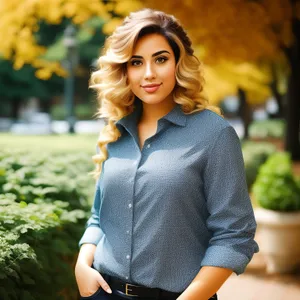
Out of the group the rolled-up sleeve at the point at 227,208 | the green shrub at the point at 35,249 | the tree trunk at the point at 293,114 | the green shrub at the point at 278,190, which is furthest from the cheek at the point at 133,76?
the tree trunk at the point at 293,114

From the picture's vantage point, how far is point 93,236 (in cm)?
272

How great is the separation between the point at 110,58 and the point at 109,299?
108 cm

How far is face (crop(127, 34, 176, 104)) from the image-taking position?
97.5 inches

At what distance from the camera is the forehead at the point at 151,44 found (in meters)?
2.48

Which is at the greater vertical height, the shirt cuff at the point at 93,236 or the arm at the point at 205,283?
the arm at the point at 205,283

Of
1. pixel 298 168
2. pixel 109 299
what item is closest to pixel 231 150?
pixel 109 299

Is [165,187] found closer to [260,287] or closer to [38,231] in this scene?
[38,231]

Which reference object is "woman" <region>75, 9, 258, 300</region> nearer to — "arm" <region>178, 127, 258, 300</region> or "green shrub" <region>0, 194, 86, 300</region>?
"arm" <region>178, 127, 258, 300</region>

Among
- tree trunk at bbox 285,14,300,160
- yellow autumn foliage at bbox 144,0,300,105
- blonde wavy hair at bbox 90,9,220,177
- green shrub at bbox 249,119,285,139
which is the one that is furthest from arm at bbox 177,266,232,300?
green shrub at bbox 249,119,285,139

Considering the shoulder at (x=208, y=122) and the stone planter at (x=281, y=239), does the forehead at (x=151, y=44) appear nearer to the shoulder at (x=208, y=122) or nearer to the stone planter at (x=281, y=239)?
the shoulder at (x=208, y=122)

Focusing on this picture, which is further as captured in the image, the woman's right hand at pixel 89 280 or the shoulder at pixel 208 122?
the woman's right hand at pixel 89 280

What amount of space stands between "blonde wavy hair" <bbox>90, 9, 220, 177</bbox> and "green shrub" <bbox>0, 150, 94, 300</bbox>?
2.30 feet

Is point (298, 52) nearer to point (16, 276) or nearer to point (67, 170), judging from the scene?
point (67, 170)

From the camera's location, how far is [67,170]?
18.9ft
